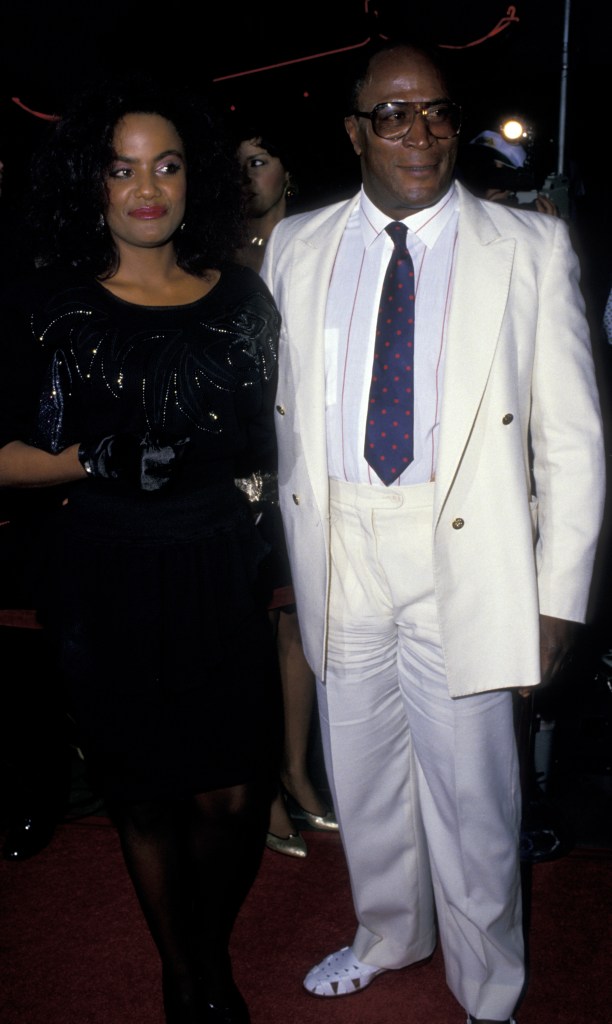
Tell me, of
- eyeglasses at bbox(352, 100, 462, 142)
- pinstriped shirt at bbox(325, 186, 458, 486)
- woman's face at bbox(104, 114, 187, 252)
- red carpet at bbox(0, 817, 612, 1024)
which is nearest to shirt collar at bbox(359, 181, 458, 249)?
pinstriped shirt at bbox(325, 186, 458, 486)

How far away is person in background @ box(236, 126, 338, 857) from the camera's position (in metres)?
2.72

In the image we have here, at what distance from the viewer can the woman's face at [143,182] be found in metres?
1.83

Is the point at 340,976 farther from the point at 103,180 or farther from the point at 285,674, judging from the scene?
the point at 103,180

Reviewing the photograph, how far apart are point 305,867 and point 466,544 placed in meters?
1.39

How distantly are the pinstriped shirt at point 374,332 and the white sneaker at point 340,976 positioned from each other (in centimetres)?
124

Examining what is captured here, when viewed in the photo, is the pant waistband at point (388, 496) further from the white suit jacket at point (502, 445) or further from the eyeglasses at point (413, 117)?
the eyeglasses at point (413, 117)

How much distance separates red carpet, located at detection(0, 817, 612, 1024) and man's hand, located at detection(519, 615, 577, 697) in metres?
0.87

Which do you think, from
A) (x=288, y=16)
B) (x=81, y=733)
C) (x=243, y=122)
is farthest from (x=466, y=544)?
(x=288, y=16)

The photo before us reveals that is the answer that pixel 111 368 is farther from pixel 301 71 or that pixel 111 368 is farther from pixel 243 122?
pixel 301 71

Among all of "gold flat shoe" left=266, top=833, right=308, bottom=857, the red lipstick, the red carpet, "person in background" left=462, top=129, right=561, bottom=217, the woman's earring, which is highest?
"person in background" left=462, top=129, right=561, bottom=217

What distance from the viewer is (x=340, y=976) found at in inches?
85.4

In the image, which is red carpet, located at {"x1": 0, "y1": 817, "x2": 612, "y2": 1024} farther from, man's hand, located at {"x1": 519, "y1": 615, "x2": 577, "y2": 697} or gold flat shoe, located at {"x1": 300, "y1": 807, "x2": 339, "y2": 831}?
man's hand, located at {"x1": 519, "y1": 615, "x2": 577, "y2": 697}

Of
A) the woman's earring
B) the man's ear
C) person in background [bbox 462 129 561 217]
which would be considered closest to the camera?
the man's ear

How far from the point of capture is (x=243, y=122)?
2.88 m
